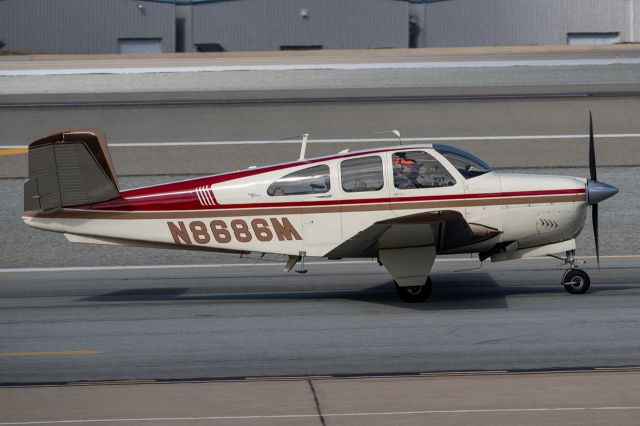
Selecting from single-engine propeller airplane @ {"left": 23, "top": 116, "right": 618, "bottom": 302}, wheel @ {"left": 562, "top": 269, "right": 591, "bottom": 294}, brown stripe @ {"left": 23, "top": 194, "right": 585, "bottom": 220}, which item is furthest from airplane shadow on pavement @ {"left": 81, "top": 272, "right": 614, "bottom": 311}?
brown stripe @ {"left": 23, "top": 194, "right": 585, "bottom": 220}

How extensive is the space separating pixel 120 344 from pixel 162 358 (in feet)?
3.09

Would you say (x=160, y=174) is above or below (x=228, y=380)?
above

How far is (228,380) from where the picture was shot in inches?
409

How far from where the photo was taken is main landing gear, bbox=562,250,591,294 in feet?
46.1

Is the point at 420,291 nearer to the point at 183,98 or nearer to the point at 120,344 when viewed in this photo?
the point at 120,344

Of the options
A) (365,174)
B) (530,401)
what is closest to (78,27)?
(365,174)

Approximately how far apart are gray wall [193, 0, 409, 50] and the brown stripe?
155ft

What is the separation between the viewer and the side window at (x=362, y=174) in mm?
13586

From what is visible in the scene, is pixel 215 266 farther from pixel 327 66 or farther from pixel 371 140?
pixel 327 66

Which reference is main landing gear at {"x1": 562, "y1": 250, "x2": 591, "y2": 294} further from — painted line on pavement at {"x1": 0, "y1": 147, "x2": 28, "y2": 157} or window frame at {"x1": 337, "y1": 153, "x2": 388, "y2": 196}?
painted line on pavement at {"x1": 0, "y1": 147, "x2": 28, "y2": 157}

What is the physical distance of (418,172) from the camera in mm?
13609

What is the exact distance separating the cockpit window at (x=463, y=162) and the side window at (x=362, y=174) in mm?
881

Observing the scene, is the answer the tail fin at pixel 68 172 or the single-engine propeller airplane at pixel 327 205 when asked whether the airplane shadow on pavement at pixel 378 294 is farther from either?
the tail fin at pixel 68 172

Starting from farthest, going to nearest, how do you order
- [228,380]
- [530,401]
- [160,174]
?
[160,174] → [228,380] → [530,401]
